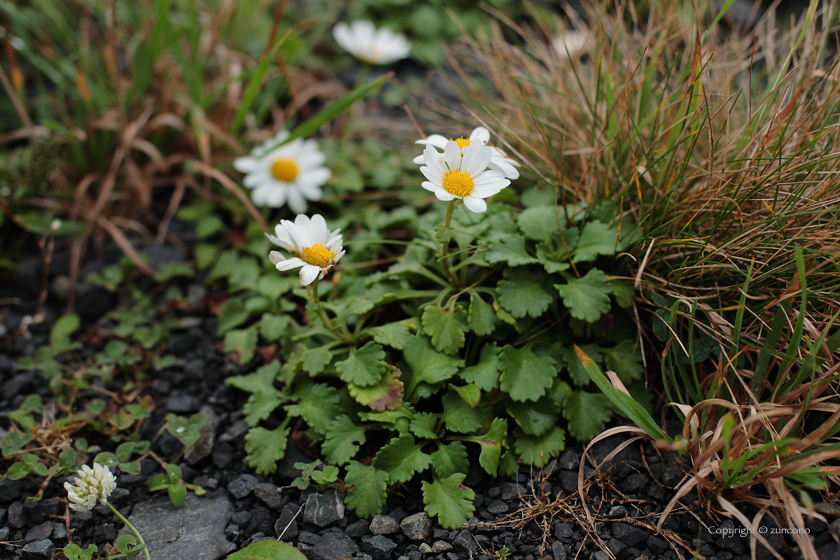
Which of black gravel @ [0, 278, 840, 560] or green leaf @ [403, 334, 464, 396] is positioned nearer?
black gravel @ [0, 278, 840, 560]

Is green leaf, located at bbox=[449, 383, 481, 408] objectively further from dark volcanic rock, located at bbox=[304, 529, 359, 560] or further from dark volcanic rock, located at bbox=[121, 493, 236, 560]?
dark volcanic rock, located at bbox=[121, 493, 236, 560]

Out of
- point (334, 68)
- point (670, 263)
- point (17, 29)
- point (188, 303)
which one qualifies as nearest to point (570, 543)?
point (670, 263)

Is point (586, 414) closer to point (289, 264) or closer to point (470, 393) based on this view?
point (470, 393)

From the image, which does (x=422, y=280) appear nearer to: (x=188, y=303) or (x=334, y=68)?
(x=188, y=303)

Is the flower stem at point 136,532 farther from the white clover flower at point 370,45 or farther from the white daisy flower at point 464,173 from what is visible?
the white clover flower at point 370,45

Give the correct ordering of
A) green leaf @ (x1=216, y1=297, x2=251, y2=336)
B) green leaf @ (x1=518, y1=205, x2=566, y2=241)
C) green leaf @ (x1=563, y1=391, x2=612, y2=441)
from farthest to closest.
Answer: green leaf @ (x1=216, y1=297, x2=251, y2=336) < green leaf @ (x1=518, y1=205, x2=566, y2=241) < green leaf @ (x1=563, y1=391, x2=612, y2=441)

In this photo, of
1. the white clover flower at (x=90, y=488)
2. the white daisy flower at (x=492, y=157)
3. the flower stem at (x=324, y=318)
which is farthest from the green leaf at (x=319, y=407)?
the white daisy flower at (x=492, y=157)

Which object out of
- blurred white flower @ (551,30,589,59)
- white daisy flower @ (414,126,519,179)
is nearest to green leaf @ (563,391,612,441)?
white daisy flower @ (414,126,519,179)

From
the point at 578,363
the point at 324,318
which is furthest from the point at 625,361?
the point at 324,318
